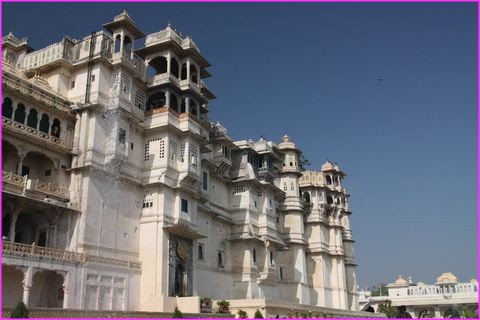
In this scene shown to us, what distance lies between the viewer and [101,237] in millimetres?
31391

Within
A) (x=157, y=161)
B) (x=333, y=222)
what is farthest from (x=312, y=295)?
(x=157, y=161)

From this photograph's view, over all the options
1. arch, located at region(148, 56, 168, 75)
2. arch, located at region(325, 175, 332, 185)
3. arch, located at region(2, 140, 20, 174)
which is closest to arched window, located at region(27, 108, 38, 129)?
arch, located at region(2, 140, 20, 174)

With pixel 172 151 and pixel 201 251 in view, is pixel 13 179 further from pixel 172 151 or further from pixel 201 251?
pixel 201 251

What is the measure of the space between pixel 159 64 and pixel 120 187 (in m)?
11.4

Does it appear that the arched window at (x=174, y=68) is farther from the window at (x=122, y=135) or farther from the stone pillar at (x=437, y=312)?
the stone pillar at (x=437, y=312)

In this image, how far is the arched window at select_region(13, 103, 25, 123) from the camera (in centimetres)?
2913

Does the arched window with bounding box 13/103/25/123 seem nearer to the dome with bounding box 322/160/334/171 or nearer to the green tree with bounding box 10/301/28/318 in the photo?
the green tree with bounding box 10/301/28/318

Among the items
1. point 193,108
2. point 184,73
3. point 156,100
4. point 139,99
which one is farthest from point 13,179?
point 184,73

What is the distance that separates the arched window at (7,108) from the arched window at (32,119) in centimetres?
123

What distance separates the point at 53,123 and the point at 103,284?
32.5ft

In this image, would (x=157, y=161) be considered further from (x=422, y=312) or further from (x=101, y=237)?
(x=422, y=312)

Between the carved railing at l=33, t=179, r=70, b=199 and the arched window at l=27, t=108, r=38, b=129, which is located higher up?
the arched window at l=27, t=108, r=38, b=129

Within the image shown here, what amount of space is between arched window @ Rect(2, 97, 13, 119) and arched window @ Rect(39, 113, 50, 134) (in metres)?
2.15

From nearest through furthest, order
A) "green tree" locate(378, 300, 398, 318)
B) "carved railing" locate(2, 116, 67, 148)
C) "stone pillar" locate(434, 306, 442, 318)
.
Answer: "carved railing" locate(2, 116, 67, 148)
"green tree" locate(378, 300, 398, 318)
"stone pillar" locate(434, 306, 442, 318)
